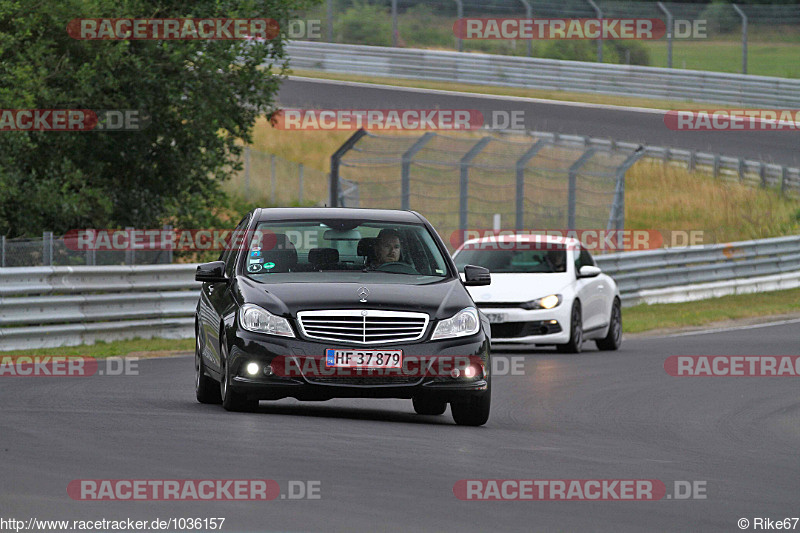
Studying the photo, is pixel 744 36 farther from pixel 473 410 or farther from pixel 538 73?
pixel 473 410

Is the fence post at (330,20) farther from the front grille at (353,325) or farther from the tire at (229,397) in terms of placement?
the front grille at (353,325)

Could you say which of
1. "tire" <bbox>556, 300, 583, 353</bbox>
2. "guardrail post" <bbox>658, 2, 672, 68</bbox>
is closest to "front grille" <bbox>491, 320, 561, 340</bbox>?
"tire" <bbox>556, 300, 583, 353</bbox>

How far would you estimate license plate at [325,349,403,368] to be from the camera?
35.0 feet

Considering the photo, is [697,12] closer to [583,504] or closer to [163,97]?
[163,97]

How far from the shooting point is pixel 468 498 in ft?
25.7

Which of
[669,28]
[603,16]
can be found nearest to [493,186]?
[669,28]

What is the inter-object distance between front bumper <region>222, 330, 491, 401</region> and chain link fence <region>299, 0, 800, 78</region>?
2903cm

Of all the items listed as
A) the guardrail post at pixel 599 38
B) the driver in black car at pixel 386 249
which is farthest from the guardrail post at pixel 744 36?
the driver in black car at pixel 386 249

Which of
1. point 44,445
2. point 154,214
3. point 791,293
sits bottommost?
point 791,293

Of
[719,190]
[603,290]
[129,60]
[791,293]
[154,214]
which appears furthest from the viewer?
[719,190]

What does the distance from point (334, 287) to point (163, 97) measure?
1407 centimetres

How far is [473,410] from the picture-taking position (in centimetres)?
1116

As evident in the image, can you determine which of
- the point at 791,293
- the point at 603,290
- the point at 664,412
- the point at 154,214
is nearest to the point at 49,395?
the point at 664,412

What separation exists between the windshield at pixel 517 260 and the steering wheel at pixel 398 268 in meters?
8.24
